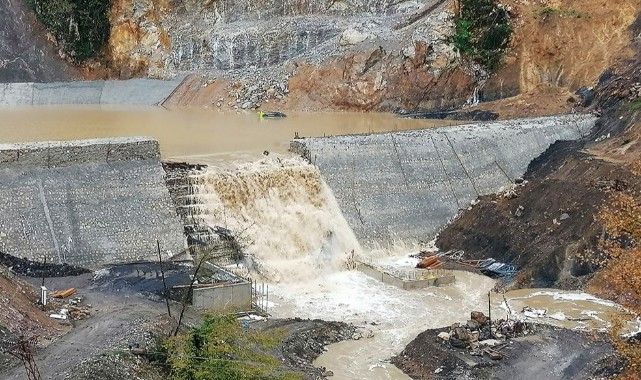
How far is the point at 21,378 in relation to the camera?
13.9 metres

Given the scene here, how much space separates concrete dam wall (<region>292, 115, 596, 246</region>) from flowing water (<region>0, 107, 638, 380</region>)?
73 cm

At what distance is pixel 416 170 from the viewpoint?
31812mm

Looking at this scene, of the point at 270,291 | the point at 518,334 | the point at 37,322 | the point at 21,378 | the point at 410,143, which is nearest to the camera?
the point at 21,378

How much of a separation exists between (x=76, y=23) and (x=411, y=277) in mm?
41275

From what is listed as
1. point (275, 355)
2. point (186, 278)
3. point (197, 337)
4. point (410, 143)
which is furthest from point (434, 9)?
point (197, 337)

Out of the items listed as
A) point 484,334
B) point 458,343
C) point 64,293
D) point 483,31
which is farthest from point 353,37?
point 458,343

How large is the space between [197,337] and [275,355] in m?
4.46

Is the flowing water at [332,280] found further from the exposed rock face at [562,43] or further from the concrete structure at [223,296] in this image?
the exposed rock face at [562,43]

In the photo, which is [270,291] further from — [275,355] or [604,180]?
[604,180]

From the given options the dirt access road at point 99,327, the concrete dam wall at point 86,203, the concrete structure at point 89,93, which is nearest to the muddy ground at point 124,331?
the dirt access road at point 99,327

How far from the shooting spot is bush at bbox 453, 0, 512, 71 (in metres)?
45.9

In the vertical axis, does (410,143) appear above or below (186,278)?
above

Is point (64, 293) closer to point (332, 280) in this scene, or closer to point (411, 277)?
point (332, 280)

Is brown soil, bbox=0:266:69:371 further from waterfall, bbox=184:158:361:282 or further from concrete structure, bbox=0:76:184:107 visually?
concrete structure, bbox=0:76:184:107
